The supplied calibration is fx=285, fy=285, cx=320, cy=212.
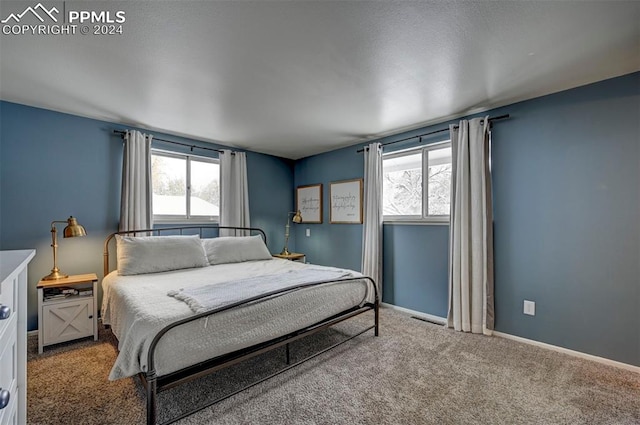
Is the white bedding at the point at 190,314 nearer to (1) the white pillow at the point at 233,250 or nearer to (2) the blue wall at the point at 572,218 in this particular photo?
(1) the white pillow at the point at 233,250

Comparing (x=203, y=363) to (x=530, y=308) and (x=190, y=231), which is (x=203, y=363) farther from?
(x=530, y=308)

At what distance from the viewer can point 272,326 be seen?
6.73 ft

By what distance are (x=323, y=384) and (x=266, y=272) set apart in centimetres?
129

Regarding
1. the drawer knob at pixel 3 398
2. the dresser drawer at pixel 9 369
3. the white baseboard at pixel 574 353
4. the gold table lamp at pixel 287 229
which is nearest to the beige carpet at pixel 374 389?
the white baseboard at pixel 574 353

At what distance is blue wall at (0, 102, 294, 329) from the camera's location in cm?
285

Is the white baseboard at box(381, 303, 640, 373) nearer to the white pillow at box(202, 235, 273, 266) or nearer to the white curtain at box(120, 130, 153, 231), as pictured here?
the white pillow at box(202, 235, 273, 266)

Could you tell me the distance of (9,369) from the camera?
3.53ft

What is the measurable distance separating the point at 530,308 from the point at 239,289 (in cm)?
279

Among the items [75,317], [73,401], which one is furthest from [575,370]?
[75,317]

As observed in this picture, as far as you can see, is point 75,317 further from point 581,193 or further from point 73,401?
point 581,193

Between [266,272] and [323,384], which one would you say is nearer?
[323,384]

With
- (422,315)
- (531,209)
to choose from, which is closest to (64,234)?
(422,315)

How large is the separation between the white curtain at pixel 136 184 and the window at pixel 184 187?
0.21m

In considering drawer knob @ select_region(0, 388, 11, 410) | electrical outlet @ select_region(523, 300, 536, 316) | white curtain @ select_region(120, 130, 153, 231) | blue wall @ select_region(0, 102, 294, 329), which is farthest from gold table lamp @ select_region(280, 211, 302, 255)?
drawer knob @ select_region(0, 388, 11, 410)
